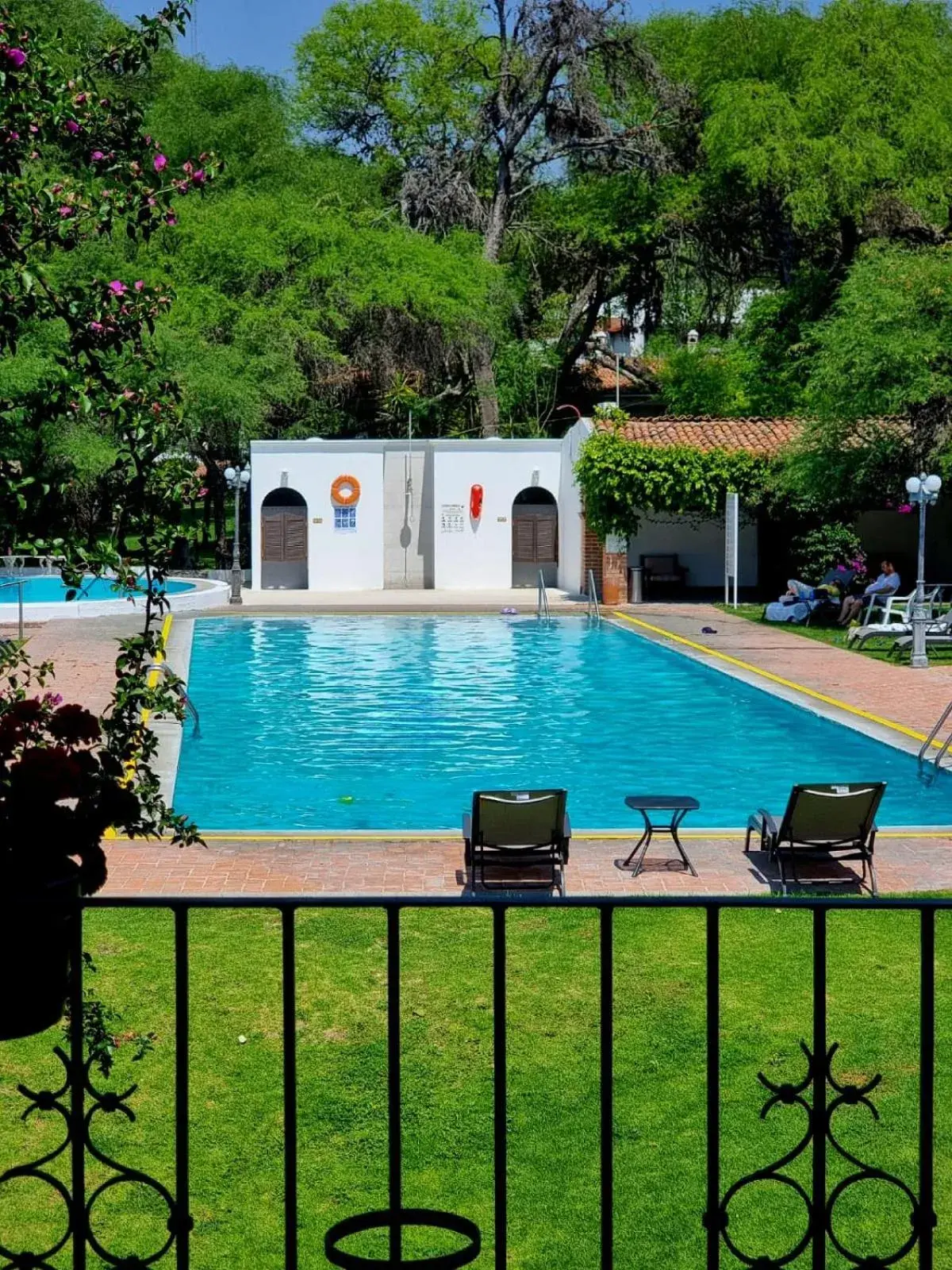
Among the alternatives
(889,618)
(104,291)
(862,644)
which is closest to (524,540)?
(889,618)

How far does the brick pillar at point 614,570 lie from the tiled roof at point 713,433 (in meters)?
2.28

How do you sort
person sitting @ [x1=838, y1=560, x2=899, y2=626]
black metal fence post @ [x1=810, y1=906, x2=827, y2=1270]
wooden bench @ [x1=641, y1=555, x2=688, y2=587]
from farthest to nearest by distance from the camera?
wooden bench @ [x1=641, y1=555, x2=688, y2=587] → person sitting @ [x1=838, y1=560, x2=899, y2=626] → black metal fence post @ [x1=810, y1=906, x2=827, y2=1270]

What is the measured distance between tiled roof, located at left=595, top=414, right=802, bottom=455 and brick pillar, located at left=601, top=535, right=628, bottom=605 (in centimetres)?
228

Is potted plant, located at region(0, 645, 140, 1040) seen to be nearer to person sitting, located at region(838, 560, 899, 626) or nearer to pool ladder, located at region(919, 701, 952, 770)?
pool ladder, located at region(919, 701, 952, 770)

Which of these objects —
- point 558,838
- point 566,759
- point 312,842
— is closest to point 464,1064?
point 558,838

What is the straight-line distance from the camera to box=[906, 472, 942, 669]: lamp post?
2147cm

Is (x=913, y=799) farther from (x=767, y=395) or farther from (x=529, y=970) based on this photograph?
(x=767, y=395)

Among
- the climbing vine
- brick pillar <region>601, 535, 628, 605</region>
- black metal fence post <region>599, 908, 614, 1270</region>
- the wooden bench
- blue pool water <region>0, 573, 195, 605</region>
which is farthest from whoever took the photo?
the wooden bench

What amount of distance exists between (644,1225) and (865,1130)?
1191mm

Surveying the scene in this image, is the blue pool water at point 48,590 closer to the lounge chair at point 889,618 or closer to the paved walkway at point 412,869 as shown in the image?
the lounge chair at point 889,618

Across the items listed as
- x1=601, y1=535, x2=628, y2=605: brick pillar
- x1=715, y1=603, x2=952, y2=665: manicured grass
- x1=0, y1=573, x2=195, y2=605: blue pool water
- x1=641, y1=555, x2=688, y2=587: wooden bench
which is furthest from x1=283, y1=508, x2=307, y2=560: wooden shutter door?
x1=715, y1=603, x2=952, y2=665: manicured grass

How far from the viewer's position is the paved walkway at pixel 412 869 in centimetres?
1003

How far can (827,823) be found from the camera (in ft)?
33.6

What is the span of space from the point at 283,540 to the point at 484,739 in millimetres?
20068
